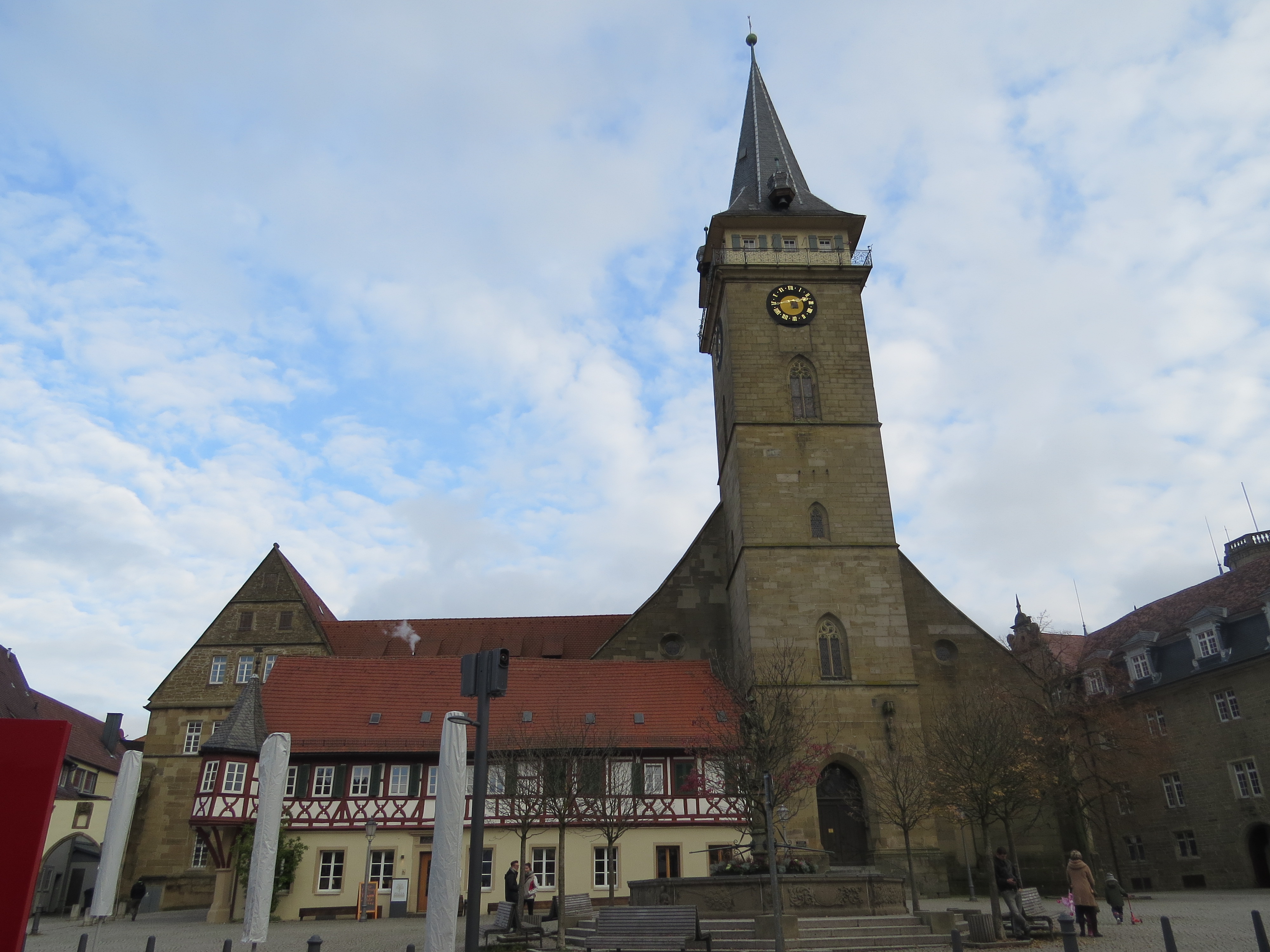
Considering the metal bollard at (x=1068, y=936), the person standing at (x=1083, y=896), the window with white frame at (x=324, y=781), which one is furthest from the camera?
the window with white frame at (x=324, y=781)

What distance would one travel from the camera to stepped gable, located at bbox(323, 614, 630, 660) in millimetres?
38844

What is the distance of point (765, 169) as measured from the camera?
125ft

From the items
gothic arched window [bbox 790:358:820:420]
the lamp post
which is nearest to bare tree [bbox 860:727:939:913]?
gothic arched window [bbox 790:358:820:420]

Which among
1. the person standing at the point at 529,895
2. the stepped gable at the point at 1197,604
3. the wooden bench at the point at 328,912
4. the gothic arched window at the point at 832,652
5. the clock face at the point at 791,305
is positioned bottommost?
the wooden bench at the point at 328,912

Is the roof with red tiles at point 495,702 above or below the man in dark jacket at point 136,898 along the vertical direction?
above

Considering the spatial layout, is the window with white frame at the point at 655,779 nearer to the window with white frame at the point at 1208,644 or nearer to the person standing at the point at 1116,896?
the person standing at the point at 1116,896

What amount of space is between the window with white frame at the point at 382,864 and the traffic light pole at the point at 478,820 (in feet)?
66.0

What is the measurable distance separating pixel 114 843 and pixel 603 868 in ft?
52.7

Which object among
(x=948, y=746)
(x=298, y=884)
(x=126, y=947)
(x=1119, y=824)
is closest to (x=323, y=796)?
(x=298, y=884)

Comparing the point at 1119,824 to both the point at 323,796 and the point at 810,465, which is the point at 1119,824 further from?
the point at 323,796

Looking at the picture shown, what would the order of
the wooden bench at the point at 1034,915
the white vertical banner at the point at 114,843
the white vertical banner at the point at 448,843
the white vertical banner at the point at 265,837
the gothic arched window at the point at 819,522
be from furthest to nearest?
the gothic arched window at the point at 819,522, the wooden bench at the point at 1034,915, the white vertical banner at the point at 114,843, the white vertical banner at the point at 265,837, the white vertical banner at the point at 448,843

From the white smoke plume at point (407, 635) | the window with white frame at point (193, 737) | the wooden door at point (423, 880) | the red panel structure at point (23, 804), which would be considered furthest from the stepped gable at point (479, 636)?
the red panel structure at point (23, 804)

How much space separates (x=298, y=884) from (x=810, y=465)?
64.9ft

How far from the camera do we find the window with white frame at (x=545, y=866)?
2681cm
